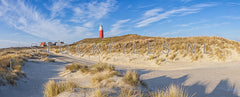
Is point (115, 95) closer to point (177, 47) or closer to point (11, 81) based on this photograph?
point (11, 81)

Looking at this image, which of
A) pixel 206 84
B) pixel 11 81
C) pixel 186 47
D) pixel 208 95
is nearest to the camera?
pixel 208 95

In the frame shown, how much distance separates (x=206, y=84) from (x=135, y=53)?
13951 mm

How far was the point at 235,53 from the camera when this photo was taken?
1434 cm

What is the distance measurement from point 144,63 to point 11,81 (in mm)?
12758

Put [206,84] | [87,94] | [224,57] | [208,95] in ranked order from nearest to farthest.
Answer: [87,94]
[208,95]
[206,84]
[224,57]

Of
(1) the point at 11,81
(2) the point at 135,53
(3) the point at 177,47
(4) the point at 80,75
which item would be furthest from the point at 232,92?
(2) the point at 135,53

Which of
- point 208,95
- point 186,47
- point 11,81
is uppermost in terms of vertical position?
point 186,47

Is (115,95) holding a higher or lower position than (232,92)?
higher

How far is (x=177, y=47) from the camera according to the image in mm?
17938

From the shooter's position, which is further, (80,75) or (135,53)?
(135,53)

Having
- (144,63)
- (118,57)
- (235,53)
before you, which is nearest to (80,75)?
(144,63)

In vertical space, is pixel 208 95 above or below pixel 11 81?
below

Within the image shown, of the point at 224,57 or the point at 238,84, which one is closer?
the point at 238,84

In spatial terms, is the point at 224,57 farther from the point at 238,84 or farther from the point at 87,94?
the point at 87,94
